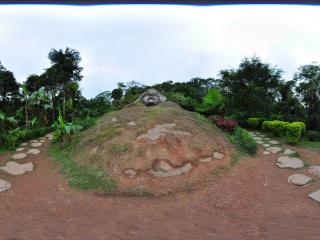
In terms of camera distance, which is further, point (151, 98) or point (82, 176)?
point (151, 98)

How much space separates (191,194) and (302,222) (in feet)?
8.36

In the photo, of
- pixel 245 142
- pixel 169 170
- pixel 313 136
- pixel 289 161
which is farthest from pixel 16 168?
pixel 313 136

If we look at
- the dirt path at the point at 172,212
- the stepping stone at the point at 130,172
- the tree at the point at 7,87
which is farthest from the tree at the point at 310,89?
the tree at the point at 7,87

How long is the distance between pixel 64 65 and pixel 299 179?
1242 centimetres

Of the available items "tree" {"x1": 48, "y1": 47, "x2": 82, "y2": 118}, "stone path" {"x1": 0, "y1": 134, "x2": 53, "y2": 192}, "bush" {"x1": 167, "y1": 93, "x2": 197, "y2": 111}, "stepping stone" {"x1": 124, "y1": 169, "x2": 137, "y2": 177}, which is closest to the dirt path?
"stone path" {"x1": 0, "y1": 134, "x2": 53, "y2": 192}

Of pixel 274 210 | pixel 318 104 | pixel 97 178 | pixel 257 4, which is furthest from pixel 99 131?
pixel 257 4

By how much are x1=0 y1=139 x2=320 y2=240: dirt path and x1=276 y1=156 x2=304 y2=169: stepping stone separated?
419 mm

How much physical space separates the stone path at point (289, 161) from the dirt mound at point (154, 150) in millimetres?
1418

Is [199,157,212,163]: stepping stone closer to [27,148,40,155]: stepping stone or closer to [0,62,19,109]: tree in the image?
[27,148,40,155]: stepping stone

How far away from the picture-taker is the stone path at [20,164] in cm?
909

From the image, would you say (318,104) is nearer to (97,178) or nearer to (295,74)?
(295,74)

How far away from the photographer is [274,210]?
7539 mm

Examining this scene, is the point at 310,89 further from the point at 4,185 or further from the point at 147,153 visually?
the point at 4,185

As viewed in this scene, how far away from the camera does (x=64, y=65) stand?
17.3 meters
